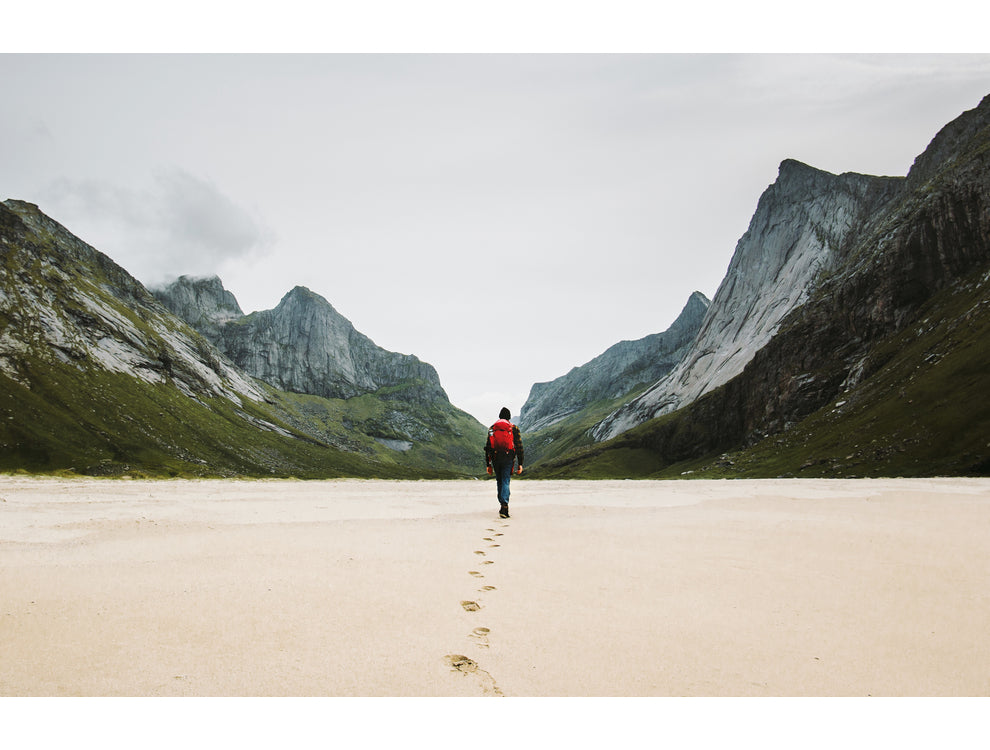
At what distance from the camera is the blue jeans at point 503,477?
55.2ft

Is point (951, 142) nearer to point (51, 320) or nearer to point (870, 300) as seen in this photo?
point (870, 300)

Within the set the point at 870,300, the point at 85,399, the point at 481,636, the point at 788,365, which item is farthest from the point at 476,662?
the point at 85,399

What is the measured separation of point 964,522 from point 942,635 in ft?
30.4

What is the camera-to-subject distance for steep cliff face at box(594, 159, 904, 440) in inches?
6452

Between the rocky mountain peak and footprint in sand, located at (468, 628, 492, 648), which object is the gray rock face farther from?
the rocky mountain peak

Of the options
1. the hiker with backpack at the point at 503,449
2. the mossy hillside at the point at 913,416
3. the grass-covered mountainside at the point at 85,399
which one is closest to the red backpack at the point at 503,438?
the hiker with backpack at the point at 503,449

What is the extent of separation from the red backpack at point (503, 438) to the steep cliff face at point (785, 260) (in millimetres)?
156705

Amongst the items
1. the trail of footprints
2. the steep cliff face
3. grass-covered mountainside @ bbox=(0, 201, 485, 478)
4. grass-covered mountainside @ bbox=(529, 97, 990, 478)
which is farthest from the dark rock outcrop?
grass-covered mountainside @ bbox=(0, 201, 485, 478)

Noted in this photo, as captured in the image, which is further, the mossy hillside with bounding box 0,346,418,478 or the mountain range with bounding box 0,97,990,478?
the mossy hillside with bounding box 0,346,418,478

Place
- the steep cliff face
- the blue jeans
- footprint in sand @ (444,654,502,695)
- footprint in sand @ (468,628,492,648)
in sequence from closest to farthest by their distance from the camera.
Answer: footprint in sand @ (444,654,502,695) < footprint in sand @ (468,628,492,648) < the blue jeans < the steep cliff face

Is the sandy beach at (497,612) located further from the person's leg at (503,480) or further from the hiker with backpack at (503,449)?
the hiker with backpack at (503,449)

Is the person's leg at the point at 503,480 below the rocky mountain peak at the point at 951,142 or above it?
below

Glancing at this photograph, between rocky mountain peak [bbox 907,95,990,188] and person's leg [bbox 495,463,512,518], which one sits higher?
rocky mountain peak [bbox 907,95,990,188]

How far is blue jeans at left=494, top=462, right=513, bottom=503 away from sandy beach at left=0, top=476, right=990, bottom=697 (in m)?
5.02
